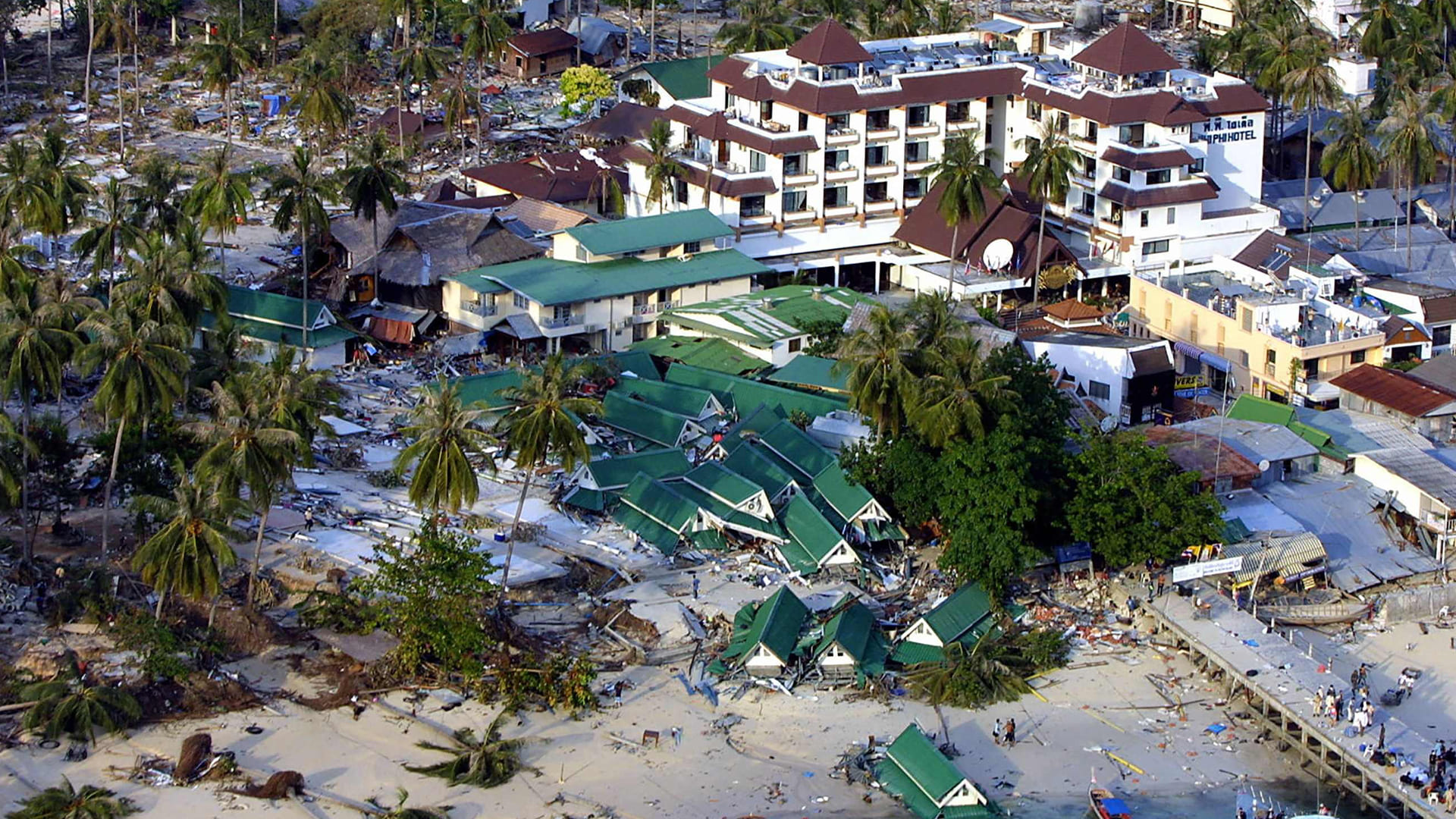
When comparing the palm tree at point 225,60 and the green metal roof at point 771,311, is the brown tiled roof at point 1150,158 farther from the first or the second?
the palm tree at point 225,60

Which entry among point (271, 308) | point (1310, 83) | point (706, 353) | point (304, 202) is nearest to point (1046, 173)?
point (706, 353)

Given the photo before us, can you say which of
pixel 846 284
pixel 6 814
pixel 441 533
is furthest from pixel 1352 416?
pixel 6 814

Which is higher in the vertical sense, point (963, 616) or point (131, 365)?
point (131, 365)

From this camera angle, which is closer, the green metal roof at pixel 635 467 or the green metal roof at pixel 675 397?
the green metal roof at pixel 635 467

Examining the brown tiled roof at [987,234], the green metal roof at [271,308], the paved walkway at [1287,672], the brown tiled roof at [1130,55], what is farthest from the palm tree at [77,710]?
A: the brown tiled roof at [1130,55]

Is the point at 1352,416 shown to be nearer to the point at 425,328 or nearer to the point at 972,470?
the point at 972,470

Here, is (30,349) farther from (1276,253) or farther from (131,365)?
(1276,253)
